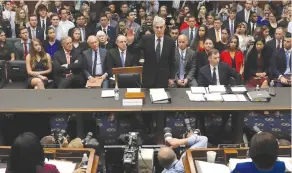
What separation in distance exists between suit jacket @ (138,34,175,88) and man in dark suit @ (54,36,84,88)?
1.03 meters

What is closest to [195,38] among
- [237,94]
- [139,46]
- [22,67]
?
[139,46]

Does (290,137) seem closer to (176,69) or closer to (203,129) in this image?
(203,129)

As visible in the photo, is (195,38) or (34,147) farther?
(195,38)

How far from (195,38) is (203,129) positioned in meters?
2.05

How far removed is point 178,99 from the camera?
5.27 m

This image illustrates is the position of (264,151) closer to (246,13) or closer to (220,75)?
(220,75)

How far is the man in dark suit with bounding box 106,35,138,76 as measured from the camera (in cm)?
635

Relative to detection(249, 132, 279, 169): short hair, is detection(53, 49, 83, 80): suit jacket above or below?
above

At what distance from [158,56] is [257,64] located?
1784mm

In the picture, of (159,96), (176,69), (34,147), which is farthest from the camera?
(176,69)

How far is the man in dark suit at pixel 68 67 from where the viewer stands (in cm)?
619

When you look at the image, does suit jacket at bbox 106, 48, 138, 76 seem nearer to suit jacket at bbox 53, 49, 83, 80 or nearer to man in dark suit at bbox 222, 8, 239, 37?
suit jacket at bbox 53, 49, 83, 80

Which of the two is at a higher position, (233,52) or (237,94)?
(233,52)

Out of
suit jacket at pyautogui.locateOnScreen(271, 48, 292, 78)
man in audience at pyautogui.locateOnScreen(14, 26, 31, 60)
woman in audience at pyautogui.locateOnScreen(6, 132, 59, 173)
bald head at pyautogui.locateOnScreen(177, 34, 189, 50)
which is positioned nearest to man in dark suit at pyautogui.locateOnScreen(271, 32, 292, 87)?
suit jacket at pyautogui.locateOnScreen(271, 48, 292, 78)
